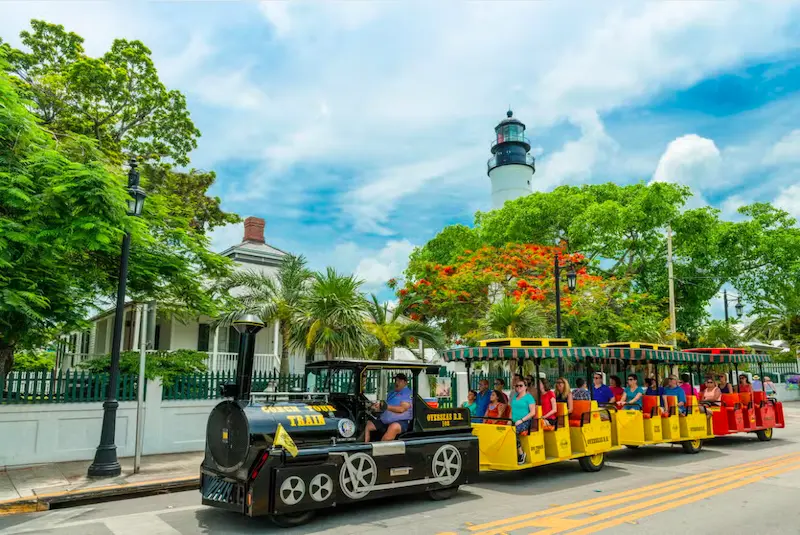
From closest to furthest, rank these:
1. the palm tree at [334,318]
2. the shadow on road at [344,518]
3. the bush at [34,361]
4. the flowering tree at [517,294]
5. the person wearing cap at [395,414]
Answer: the shadow on road at [344,518]
the person wearing cap at [395,414]
the palm tree at [334,318]
the flowering tree at [517,294]
the bush at [34,361]

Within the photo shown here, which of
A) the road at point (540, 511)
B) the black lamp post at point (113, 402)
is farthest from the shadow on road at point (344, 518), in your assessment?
the black lamp post at point (113, 402)

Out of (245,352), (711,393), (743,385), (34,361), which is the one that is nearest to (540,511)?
(245,352)

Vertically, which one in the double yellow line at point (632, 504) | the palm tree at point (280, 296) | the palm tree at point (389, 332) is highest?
the palm tree at point (280, 296)

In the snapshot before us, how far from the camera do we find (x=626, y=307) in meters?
24.7

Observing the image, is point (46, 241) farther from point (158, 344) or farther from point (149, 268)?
point (158, 344)

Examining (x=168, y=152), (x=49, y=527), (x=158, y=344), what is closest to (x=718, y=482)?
(x=49, y=527)

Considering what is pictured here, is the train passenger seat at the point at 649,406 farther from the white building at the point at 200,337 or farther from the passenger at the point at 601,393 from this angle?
the white building at the point at 200,337

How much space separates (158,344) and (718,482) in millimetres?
19585

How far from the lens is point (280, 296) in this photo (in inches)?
651

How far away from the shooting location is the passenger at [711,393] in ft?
47.8

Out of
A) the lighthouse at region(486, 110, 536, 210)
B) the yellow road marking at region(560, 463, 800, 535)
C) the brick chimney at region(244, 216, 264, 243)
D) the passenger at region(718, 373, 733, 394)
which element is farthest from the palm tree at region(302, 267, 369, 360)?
the lighthouse at region(486, 110, 536, 210)

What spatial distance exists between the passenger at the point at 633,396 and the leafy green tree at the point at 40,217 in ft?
35.1

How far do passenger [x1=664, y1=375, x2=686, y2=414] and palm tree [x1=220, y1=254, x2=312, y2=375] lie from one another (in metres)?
9.30

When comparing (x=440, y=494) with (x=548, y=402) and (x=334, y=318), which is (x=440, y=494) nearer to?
(x=548, y=402)
